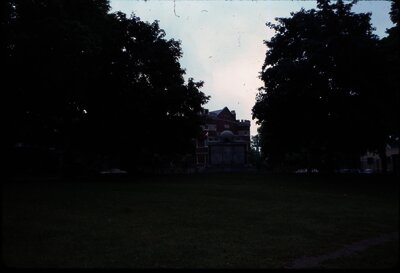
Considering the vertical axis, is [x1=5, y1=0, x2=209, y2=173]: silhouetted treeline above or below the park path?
above

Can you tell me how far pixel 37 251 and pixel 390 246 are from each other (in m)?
9.81

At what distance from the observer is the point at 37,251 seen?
1045 cm

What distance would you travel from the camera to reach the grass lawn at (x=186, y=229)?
33.2 ft

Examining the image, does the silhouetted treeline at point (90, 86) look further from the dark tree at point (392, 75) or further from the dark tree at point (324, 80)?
the dark tree at point (392, 75)

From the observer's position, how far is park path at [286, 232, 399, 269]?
32.6 ft

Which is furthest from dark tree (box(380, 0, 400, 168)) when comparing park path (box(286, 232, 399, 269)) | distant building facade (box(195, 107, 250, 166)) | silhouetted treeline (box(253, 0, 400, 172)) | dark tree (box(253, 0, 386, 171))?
distant building facade (box(195, 107, 250, 166))

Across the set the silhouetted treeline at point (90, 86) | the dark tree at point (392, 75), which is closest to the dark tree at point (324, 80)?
the dark tree at point (392, 75)

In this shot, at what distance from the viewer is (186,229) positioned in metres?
14.2

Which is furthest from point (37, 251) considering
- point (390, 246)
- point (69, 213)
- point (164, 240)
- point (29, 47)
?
point (29, 47)

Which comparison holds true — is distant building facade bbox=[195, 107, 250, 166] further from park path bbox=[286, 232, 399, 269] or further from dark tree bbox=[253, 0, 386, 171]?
park path bbox=[286, 232, 399, 269]

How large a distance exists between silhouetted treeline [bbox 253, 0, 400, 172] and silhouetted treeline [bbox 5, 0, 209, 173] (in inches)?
411

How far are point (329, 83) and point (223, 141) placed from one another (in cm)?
2747

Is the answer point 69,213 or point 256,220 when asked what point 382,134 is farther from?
point 69,213

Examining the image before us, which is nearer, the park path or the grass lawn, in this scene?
the park path
